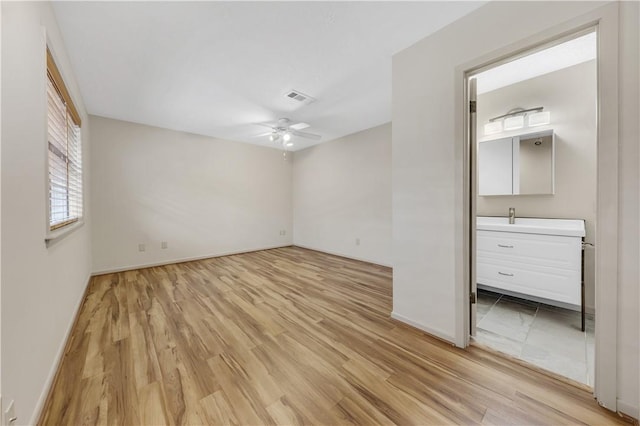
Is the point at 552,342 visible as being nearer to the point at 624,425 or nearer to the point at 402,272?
the point at 624,425

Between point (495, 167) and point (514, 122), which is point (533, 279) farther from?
point (514, 122)

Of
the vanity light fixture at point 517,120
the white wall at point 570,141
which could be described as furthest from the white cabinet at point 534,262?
the vanity light fixture at point 517,120

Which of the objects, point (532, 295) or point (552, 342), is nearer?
point (552, 342)

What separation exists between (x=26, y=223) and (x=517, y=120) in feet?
13.6

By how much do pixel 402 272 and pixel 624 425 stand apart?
131 cm

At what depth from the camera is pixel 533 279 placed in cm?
226

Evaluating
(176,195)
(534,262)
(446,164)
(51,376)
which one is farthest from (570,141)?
(176,195)

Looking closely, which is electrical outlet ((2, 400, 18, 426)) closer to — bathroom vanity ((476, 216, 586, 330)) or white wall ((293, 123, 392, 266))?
bathroom vanity ((476, 216, 586, 330))

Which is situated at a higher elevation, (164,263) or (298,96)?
(298,96)

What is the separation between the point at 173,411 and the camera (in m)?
1.19

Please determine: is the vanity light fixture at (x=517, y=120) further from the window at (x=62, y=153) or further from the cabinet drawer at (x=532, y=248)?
the window at (x=62, y=153)

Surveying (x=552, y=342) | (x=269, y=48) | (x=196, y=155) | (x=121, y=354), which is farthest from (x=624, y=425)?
(x=196, y=155)

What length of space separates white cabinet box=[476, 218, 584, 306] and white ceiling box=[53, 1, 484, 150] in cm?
205

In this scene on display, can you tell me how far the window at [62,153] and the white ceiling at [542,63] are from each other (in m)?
3.42
